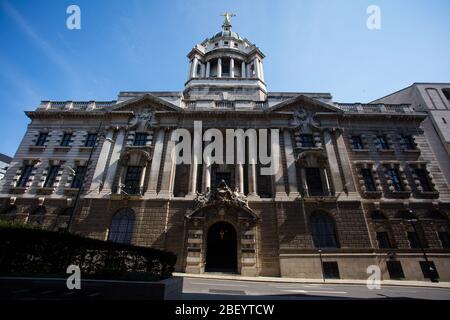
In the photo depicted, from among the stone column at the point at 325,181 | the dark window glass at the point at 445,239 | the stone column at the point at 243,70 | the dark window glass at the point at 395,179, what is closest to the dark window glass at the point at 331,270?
the stone column at the point at 325,181

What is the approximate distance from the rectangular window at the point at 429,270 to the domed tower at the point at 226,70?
2646 centimetres

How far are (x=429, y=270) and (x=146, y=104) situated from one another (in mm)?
33027

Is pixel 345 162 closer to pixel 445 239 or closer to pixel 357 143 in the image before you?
pixel 357 143

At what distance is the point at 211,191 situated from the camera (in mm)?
21141

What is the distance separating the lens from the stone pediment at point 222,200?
66.1 ft

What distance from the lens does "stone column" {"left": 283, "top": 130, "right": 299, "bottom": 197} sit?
70.8 ft

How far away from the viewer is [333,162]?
23.0m

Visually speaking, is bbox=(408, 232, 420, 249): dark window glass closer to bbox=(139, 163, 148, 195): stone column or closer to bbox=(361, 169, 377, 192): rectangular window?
bbox=(361, 169, 377, 192): rectangular window

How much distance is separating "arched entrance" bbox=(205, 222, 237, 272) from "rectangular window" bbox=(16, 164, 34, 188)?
2079 cm

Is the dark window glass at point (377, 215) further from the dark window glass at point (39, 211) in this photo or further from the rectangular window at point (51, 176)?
the rectangular window at point (51, 176)
